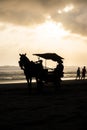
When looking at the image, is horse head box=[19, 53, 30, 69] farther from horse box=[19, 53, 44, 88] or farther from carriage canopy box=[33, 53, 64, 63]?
carriage canopy box=[33, 53, 64, 63]

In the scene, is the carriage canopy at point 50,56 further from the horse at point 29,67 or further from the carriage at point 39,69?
the horse at point 29,67

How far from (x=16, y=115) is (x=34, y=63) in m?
10.3

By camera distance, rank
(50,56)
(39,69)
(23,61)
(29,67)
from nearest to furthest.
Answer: (23,61)
(29,67)
(39,69)
(50,56)

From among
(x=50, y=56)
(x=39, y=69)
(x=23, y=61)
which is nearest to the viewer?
(x=23, y=61)

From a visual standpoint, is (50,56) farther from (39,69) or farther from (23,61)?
(23,61)

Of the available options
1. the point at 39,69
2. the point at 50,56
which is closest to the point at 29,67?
the point at 39,69

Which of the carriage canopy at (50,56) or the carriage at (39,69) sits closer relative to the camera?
the carriage at (39,69)

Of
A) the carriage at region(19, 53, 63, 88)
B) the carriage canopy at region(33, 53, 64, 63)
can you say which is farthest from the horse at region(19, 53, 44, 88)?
the carriage canopy at region(33, 53, 64, 63)

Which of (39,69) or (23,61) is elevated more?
(23,61)

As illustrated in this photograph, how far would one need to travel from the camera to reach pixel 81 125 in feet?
29.7

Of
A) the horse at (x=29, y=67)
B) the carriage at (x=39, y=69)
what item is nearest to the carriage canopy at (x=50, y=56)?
the carriage at (x=39, y=69)

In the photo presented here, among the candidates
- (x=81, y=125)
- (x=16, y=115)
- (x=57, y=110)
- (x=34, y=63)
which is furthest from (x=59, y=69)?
(x=81, y=125)

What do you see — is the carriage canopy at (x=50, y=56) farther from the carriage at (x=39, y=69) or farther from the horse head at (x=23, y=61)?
the horse head at (x=23, y=61)

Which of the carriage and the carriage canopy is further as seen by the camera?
the carriage canopy
